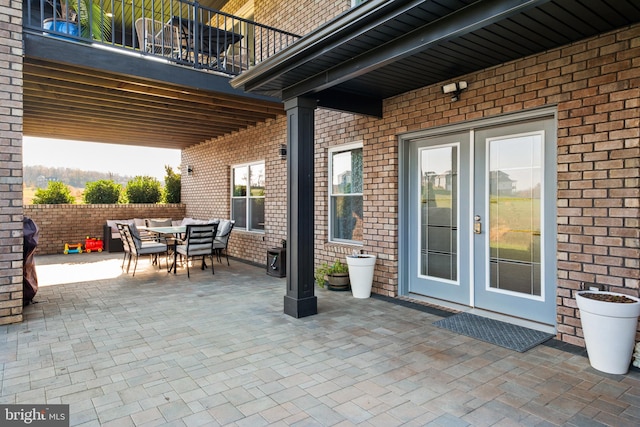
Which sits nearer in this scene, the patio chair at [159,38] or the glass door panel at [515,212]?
the glass door panel at [515,212]

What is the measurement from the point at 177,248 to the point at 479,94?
5438 millimetres

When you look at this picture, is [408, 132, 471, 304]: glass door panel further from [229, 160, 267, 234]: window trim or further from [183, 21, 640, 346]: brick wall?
[229, 160, 267, 234]: window trim

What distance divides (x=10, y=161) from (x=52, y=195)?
739 centimetres

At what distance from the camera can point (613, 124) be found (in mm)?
3010

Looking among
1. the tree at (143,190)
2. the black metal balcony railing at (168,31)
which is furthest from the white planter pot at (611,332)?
the tree at (143,190)

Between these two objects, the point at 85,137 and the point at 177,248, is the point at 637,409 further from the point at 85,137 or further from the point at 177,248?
the point at 85,137

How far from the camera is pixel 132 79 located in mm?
4902

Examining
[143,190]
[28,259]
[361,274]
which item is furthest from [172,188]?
[361,274]

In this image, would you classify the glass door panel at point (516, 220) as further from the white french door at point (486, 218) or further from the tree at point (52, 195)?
the tree at point (52, 195)

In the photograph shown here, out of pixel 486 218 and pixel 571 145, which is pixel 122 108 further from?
pixel 571 145

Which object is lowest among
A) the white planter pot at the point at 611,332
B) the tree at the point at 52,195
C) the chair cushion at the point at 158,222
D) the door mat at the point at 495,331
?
the door mat at the point at 495,331

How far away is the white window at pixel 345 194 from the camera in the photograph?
5613 millimetres

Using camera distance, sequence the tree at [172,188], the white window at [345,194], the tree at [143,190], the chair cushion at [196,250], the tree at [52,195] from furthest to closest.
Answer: the tree at [172,188] → the tree at [143,190] → the tree at [52,195] → the chair cushion at [196,250] → the white window at [345,194]

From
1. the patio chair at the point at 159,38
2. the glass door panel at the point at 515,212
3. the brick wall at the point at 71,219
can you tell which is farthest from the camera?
the brick wall at the point at 71,219
